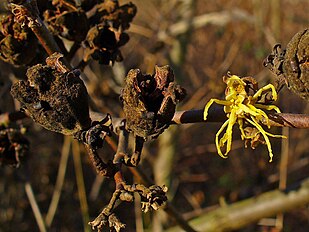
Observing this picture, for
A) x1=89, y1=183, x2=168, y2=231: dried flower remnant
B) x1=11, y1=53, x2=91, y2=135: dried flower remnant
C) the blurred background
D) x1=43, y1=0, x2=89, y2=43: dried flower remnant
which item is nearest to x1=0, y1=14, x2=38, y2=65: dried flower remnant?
x1=43, y1=0, x2=89, y2=43: dried flower remnant

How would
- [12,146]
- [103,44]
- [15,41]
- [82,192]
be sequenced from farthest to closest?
[82,192]
[12,146]
[103,44]
[15,41]

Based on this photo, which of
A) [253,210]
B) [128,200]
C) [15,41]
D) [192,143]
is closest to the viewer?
[128,200]

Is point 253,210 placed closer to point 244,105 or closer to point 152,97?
point 244,105

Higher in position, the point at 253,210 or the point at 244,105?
the point at 244,105

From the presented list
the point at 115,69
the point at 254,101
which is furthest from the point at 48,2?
the point at 115,69

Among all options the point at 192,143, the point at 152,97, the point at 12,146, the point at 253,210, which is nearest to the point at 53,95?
the point at 152,97

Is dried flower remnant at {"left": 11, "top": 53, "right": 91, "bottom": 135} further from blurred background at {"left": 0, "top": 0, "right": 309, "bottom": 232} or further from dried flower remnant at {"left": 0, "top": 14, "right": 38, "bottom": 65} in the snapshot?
blurred background at {"left": 0, "top": 0, "right": 309, "bottom": 232}
